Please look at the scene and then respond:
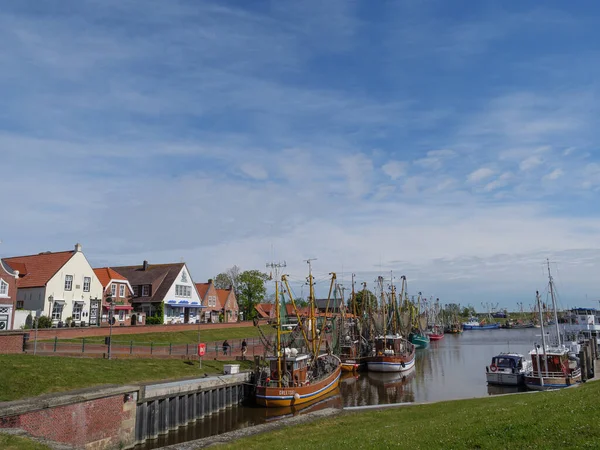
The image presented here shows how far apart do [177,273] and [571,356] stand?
57.2 meters

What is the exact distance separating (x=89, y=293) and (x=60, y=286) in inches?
177

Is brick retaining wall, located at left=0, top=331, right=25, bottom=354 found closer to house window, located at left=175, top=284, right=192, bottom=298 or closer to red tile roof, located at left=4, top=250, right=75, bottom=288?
red tile roof, located at left=4, top=250, right=75, bottom=288

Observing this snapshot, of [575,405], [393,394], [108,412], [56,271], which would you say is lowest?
[393,394]

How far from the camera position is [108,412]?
2573 cm

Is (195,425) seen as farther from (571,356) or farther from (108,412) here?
(571,356)

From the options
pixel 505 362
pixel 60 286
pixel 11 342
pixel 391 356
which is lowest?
pixel 391 356

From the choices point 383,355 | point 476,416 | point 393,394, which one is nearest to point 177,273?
point 383,355

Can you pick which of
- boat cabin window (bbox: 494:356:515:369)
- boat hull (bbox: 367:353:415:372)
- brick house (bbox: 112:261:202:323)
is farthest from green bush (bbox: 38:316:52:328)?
boat cabin window (bbox: 494:356:515:369)

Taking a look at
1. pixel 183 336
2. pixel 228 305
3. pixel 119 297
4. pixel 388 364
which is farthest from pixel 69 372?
pixel 228 305

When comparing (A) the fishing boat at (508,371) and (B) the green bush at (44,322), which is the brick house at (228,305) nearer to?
(B) the green bush at (44,322)

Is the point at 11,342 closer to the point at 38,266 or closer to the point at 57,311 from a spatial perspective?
the point at 57,311

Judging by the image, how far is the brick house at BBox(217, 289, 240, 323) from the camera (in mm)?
91750

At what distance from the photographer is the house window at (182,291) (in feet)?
250

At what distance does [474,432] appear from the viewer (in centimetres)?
A: 1516
